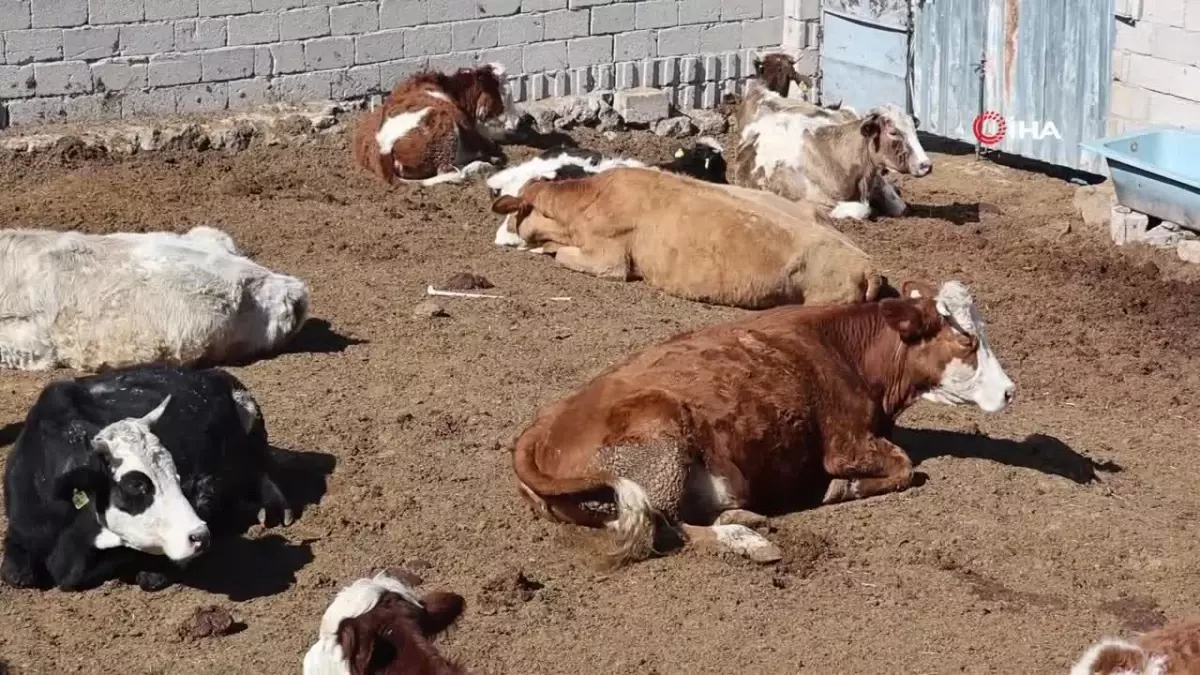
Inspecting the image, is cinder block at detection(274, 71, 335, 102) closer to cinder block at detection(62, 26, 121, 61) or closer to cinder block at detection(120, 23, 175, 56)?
cinder block at detection(120, 23, 175, 56)

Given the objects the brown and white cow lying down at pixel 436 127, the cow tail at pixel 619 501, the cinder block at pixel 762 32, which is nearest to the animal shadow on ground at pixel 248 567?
the cow tail at pixel 619 501

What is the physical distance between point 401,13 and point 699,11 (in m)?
2.88

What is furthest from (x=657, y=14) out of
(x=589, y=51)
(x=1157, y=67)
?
(x=1157, y=67)

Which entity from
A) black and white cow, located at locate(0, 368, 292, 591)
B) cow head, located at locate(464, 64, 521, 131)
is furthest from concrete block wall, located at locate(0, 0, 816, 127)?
black and white cow, located at locate(0, 368, 292, 591)

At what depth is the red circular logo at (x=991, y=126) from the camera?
15.6m

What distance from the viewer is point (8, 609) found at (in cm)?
703

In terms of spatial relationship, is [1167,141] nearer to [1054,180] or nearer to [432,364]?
[1054,180]

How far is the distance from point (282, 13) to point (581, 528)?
847 cm

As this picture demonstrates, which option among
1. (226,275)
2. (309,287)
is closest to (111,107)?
(309,287)

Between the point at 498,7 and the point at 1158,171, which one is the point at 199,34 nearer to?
the point at 498,7

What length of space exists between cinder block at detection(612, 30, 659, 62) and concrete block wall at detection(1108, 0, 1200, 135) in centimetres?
427

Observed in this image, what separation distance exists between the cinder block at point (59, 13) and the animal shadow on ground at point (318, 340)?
15.9 ft

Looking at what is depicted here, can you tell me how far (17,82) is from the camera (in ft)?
46.3

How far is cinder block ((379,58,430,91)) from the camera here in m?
15.7
